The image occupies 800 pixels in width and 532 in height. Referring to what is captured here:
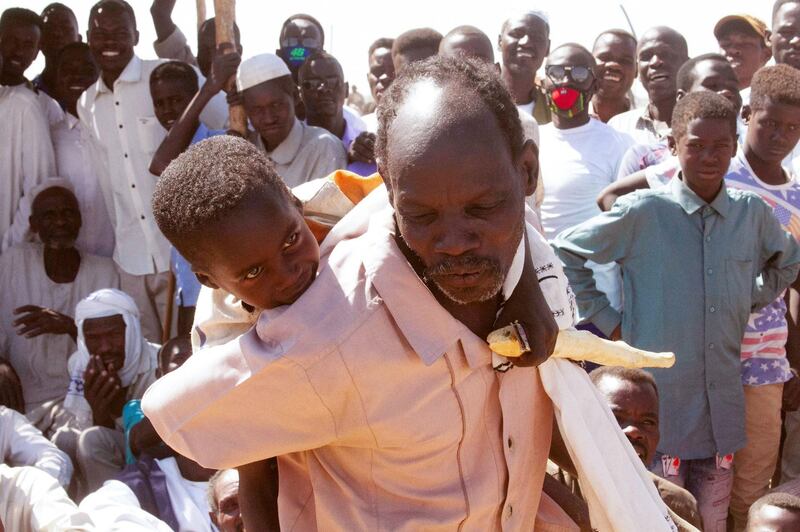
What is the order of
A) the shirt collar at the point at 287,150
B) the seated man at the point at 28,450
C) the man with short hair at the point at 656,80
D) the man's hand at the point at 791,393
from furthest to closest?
the man with short hair at the point at 656,80, the shirt collar at the point at 287,150, the seated man at the point at 28,450, the man's hand at the point at 791,393

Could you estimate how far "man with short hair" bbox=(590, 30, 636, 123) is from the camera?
21.0 ft

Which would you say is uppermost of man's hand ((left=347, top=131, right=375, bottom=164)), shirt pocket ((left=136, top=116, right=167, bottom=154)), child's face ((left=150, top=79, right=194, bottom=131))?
child's face ((left=150, top=79, right=194, bottom=131))

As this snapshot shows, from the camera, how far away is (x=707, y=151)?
14.0 feet

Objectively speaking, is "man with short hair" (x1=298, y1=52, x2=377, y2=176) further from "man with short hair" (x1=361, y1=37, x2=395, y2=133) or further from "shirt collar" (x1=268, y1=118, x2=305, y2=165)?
"shirt collar" (x1=268, y1=118, x2=305, y2=165)

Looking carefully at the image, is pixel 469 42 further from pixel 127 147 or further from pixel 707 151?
pixel 127 147

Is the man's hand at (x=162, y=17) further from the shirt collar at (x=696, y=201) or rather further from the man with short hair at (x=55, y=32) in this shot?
the shirt collar at (x=696, y=201)

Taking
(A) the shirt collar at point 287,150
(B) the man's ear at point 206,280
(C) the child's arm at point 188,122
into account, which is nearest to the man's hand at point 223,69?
(C) the child's arm at point 188,122

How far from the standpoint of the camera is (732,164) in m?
4.74

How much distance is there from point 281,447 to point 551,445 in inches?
23.3

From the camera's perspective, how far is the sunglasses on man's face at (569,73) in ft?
17.4

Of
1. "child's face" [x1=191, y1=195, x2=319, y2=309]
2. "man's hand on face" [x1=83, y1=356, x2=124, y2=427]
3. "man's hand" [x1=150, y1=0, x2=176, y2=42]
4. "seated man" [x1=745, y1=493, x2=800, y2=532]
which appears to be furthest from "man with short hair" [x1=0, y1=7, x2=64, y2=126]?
"child's face" [x1=191, y1=195, x2=319, y2=309]

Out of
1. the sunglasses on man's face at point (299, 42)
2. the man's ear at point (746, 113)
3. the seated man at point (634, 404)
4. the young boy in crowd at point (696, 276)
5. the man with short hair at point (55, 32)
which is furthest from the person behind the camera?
the man with short hair at point (55, 32)

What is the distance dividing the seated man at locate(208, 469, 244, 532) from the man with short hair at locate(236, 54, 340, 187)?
1929 millimetres

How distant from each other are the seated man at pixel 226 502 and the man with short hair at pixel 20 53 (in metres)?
3.53
